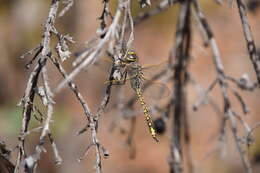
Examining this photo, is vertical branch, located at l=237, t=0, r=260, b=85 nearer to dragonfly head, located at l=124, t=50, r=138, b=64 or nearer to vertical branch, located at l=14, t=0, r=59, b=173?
dragonfly head, located at l=124, t=50, r=138, b=64

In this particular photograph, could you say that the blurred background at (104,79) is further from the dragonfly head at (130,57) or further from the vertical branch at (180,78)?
the dragonfly head at (130,57)

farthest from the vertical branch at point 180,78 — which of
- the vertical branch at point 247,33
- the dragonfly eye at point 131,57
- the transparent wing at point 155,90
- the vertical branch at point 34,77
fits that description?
the vertical branch at point 34,77

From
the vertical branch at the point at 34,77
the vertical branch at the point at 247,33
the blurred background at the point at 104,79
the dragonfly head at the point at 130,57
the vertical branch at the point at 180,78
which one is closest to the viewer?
the vertical branch at the point at 34,77

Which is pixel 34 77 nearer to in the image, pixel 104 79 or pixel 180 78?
pixel 180 78

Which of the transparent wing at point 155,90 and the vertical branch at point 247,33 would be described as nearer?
the vertical branch at point 247,33

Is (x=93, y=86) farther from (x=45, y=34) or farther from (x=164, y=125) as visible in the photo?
(x=45, y=34)

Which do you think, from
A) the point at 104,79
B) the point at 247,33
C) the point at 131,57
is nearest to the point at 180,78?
the point at 247,33

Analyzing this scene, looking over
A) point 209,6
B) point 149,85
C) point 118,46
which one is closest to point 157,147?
point 209,6

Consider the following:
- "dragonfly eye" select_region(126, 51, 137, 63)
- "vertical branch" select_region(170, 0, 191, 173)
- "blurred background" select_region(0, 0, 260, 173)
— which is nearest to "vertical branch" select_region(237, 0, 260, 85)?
"dragonfly eye" select_region(126, 51, 137, 63)
